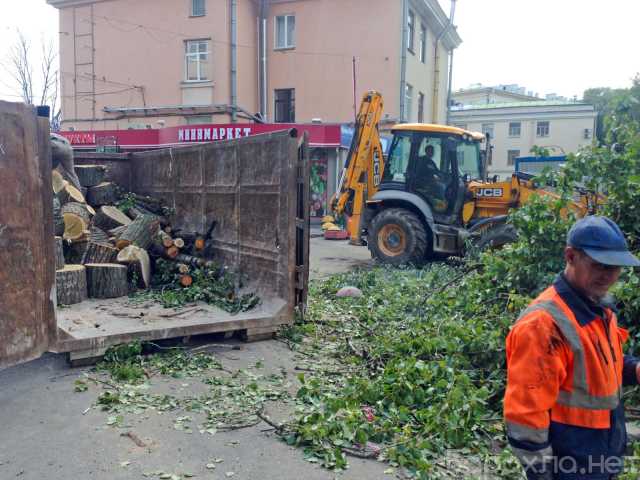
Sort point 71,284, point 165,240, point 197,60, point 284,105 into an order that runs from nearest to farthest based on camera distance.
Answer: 1. point 71,284
2. point 165,240
3. point 197,60
4. point 284,105

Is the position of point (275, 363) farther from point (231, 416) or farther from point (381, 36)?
point (381, 36)

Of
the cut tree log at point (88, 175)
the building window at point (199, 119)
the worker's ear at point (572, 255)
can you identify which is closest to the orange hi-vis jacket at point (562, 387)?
the worker's ear at point (572, 255)

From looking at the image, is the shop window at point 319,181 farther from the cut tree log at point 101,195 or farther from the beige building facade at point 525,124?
the beige building facade at point 525,124

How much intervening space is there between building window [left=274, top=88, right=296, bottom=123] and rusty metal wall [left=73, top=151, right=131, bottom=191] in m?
15.6

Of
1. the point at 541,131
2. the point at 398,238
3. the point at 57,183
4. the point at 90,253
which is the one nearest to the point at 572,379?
the point at 90,253

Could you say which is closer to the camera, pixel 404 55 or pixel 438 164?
pixel 438 164

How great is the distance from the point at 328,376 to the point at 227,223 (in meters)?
2.96

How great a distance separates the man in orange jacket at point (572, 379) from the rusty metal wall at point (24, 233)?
348 cm

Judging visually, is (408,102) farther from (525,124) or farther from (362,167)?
(525,124)

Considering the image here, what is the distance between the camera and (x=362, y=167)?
38.5 ft

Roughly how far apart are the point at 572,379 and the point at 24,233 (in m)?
3.70

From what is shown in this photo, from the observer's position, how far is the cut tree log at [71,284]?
6.23 metres

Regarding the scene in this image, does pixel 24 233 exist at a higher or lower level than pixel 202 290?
higher

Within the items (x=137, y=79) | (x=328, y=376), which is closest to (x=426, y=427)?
(x=328, y=376)
